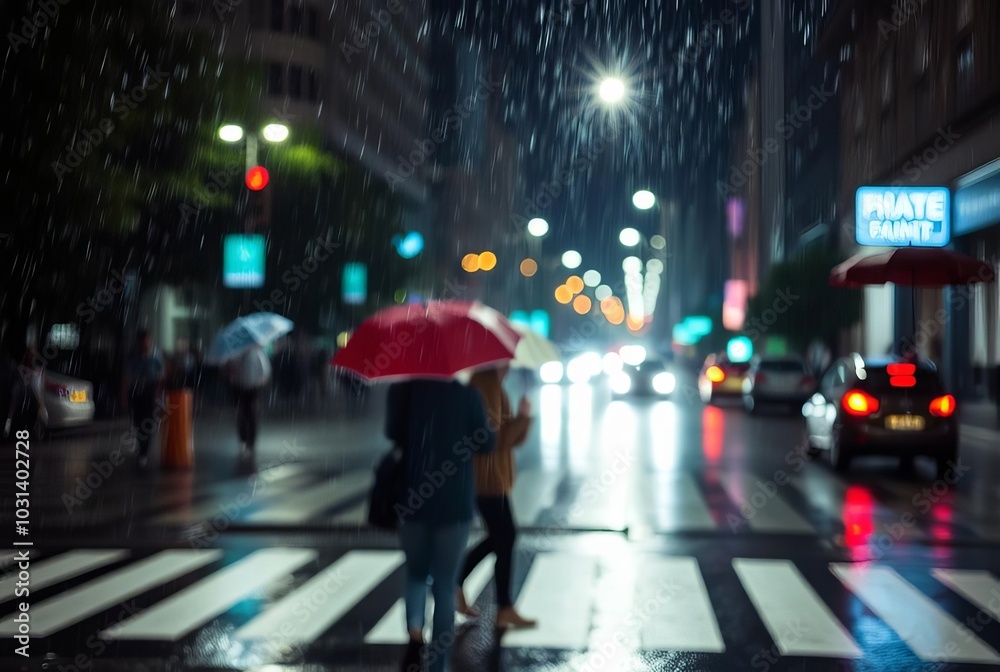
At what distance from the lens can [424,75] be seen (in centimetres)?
9594

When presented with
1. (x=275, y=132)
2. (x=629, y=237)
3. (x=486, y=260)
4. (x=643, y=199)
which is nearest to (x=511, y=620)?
(x=275, y=132)

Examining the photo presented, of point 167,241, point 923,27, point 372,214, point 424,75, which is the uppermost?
point 424,75

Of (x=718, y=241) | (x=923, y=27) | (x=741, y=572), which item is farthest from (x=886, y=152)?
(x=718, y=241)

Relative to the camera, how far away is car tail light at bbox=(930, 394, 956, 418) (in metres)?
15.5

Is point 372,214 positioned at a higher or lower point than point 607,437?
higher

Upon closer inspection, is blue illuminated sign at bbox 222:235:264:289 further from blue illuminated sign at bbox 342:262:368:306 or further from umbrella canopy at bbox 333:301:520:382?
umbrella canopy at bbox 333:301:520:382

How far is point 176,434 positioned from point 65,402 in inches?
298

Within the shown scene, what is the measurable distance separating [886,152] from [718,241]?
4038 inches

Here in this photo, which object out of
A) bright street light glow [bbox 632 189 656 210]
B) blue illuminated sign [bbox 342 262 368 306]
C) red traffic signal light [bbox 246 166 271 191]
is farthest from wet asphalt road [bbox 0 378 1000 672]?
blue illuminated sign [bbox 342 262 368 306]

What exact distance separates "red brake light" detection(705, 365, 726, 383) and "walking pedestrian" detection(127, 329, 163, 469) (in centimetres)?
2178

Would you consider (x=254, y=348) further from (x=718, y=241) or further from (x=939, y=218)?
(x=718, y=241)

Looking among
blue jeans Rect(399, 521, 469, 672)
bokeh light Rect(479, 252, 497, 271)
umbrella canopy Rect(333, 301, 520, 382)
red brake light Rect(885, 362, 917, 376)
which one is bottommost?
blue jeans Rect(399, 521, 469, 672)

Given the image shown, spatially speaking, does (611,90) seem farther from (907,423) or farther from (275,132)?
(275,132)

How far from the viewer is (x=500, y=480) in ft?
22.4
